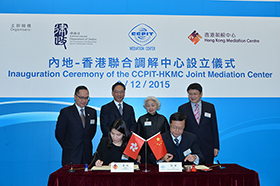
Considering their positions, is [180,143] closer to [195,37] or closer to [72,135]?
[72,135]

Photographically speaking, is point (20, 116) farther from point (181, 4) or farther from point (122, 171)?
point (181, 4)

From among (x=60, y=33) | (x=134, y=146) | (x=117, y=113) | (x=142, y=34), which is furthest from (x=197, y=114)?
(x=60, y=33)

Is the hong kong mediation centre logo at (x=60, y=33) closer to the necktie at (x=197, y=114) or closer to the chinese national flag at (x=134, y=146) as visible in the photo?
the necktie at (x=197, y=114)

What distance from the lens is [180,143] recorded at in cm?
299

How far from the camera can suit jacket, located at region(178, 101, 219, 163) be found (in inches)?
151

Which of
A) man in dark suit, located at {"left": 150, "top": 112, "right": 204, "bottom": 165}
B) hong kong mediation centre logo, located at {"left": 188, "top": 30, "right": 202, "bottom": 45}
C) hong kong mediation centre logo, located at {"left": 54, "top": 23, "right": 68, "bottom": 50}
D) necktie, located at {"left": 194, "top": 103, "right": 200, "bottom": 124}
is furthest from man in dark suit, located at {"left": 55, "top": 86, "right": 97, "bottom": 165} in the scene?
hong kong mediation centre logo, located at {"left": 188, "top": 30, "right": 202, "bottom": 45}

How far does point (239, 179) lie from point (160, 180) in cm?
73

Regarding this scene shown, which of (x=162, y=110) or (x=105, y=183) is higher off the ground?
(x=162, y=110)

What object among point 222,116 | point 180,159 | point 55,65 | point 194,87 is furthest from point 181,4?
point 180,159

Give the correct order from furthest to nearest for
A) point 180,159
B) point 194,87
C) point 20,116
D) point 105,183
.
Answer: point 20,116 < point 194,87 < point 180,159 < point 105,183

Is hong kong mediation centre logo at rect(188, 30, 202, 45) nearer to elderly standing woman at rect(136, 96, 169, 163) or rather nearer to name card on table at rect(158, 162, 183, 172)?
elderly standing woman at rect(136, 96, 169, 163)

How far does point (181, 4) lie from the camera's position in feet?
15.4

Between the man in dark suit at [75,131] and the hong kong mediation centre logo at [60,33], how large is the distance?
4.23 ft

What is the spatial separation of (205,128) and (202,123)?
8 cm
